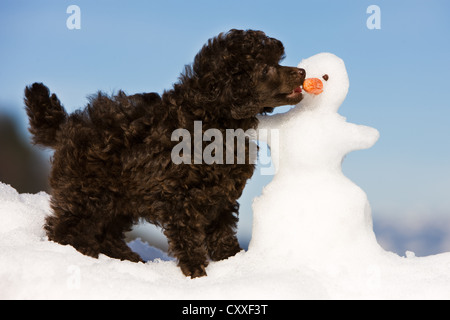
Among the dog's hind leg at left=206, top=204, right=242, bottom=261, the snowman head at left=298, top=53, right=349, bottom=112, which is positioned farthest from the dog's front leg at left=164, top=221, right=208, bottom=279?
the snowman head at left=298, top=53, right=349, bottom=112

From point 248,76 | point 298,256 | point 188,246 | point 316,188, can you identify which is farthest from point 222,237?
point 248,76

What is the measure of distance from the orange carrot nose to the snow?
0.07m

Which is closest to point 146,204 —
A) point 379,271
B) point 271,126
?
point 271,126

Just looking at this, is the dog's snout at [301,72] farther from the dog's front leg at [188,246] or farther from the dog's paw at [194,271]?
the dog's paw at [194,271]

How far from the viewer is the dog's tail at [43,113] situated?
4.36 m

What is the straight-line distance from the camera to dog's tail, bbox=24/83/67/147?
14.3 ft

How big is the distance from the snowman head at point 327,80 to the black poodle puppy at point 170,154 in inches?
9.3

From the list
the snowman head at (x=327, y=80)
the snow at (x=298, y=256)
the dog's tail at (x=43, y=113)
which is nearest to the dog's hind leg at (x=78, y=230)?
the snow at (x=298, y=256)

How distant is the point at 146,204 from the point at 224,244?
2.38ft

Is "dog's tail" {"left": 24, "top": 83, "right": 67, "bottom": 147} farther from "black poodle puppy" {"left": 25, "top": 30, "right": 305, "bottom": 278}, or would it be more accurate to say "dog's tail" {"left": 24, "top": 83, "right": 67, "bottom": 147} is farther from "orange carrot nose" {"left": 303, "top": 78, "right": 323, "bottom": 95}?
"orange carrot nose" {"left": 303, "top": 78, "right": 323, "bottom": 95}

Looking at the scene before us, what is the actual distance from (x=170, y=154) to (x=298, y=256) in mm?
1193

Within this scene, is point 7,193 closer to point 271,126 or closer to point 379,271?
point 271,126

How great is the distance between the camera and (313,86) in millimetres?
3936
